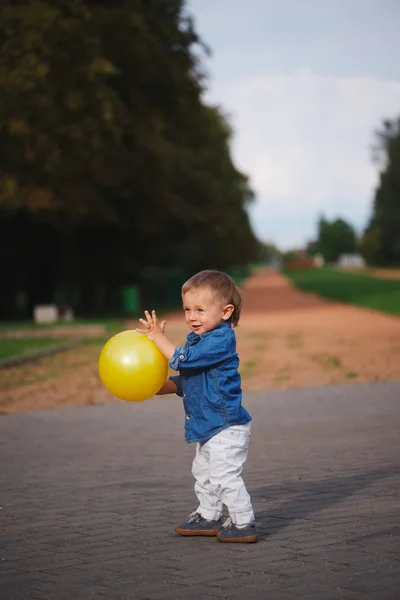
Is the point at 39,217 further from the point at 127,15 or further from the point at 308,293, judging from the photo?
the point at 308,293

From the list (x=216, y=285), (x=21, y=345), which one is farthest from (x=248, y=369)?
(x=216, y=285)

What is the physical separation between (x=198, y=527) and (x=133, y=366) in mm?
933

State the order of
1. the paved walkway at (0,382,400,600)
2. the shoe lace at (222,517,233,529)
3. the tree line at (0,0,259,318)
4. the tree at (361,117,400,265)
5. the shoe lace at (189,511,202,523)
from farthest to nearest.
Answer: the tree at (361,117,400,265)
the tree line at (0,0,259,318)
the shoe lace at (189,511,202,523)
the shoe lace at (222,517,233,529)
the paved walkway at (0,382,400,600)

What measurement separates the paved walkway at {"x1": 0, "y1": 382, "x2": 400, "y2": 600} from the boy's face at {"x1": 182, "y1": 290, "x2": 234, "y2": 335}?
1.13 meters

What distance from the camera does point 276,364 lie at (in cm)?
1648

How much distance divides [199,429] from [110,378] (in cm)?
54

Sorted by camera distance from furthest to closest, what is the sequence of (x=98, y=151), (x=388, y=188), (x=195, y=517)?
(x=388, y=188) → (x=98, y=151) → (x=195, y=517)

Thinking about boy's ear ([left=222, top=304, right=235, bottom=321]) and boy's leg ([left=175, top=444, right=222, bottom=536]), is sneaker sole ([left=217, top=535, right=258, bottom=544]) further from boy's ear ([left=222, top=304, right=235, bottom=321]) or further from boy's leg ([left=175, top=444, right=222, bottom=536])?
boy's ear ([left=222, top=304, right=235, bottom=321])

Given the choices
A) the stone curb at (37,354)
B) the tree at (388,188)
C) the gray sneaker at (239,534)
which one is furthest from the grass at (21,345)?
the tree at (388,188)

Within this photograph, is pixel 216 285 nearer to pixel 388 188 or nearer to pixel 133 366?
pixel 133 366

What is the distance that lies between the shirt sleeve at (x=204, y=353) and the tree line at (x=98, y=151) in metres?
15.1

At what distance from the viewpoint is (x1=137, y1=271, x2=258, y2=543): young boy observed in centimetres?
533

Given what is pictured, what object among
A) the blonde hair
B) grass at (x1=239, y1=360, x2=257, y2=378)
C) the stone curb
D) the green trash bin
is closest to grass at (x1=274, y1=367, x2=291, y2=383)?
grass at (x1=239, y1=360, x2=257, y2=378)

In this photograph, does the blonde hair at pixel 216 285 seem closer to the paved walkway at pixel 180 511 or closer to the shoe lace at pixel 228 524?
the shoe lace at pixel 228 524
